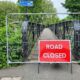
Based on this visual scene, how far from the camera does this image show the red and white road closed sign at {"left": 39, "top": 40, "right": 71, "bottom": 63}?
330 inches

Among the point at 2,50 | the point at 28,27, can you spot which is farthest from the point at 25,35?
the point at 2,50

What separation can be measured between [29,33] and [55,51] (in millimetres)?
1412

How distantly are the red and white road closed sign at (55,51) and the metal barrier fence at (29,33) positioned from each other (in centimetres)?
53

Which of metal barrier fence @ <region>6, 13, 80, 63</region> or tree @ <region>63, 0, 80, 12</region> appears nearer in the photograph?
metal barrier fence @ <region>6, 13, 80, 63</region>

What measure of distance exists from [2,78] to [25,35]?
1664mm

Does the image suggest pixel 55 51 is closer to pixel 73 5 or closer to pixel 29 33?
pixel 29 33

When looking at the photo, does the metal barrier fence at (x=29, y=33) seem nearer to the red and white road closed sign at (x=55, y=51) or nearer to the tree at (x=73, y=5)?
the red and white road closed sign at (x=55, y=51)

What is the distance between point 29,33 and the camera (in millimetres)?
9508

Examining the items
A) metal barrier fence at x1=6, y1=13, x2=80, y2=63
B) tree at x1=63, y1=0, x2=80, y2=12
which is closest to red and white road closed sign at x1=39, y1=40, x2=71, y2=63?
metal barrier fence at x1=6, y1=13, x2=80, y2=63

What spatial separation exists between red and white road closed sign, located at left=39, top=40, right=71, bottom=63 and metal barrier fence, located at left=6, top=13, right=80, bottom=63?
1.74 ft

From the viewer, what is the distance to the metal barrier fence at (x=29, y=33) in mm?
9133

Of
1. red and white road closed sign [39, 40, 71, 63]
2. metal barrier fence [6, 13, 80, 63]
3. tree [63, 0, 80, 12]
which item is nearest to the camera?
red and white road closed sign [39, 40, 71, 63]

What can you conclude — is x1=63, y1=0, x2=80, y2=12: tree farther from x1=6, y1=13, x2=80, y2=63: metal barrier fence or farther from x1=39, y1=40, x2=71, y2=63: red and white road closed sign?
x1=39, y1=40, x2=71, y2=63: red and white road closed sign

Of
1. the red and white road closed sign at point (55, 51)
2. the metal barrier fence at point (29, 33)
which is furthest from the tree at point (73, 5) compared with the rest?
the red and white road closed sign at point (55, 51)
